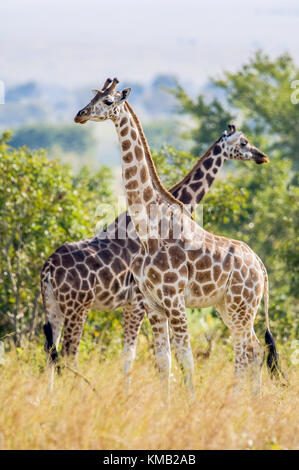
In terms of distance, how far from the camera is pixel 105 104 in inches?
272

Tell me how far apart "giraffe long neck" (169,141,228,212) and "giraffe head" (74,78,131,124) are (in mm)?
1948

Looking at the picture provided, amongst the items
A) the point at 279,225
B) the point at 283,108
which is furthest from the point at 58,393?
the point at 283,108

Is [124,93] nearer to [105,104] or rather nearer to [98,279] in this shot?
[105,104]

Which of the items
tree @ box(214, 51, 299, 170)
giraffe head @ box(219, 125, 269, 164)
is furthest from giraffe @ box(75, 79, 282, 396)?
tree @ box(214, 51, 299, 170)

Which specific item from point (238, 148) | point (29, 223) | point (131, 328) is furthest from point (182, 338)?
point (29, 223)

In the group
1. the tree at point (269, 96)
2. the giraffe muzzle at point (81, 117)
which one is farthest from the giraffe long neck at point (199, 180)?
the tree at point (269, 96)

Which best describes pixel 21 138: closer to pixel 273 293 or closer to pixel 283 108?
pixel 283 108

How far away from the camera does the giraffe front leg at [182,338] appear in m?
6.98

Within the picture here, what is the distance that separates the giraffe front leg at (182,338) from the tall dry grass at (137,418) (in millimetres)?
Result: 193

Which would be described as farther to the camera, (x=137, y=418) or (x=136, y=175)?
(x=136, y=175)

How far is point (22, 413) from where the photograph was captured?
18.6ft

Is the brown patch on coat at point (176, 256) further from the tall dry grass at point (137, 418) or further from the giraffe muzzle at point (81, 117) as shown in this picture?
the giraffe muzzle at point (81, 117)

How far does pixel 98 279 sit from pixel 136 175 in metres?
1.83
